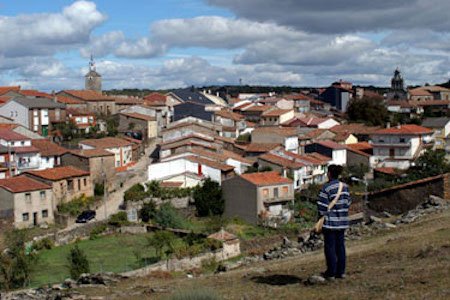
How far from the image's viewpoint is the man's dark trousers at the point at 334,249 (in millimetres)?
10445

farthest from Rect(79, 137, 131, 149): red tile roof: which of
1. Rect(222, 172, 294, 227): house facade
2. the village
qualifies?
Rect(222, 172, 294, 227): house facade

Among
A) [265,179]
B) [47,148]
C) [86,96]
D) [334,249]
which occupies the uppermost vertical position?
[86,96]

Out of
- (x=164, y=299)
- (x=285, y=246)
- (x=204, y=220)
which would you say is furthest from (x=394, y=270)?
(x=204, y=220)

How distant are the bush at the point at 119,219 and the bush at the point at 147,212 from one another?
1291 millimetres

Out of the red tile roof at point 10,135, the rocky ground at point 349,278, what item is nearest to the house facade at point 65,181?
the red tile roof at point 10,135

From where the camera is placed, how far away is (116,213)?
40969mm

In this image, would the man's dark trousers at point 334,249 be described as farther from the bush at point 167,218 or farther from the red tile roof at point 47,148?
the red tile roof at point 47,148

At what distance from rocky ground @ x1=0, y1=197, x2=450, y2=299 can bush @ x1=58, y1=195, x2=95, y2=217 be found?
2537 cm

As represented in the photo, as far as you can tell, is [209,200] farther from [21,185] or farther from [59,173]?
[21,185]

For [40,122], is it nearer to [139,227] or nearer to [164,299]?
[139,227]

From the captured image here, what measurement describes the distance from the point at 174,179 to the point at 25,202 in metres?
11.6

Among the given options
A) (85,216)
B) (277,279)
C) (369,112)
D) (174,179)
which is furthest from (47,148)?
(369,112)

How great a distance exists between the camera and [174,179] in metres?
47.3

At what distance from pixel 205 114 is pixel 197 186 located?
93.9 ft
